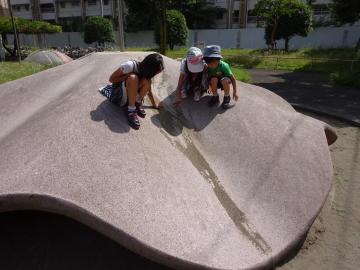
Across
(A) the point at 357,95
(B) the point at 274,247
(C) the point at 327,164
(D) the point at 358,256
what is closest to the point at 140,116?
(B) the point at 274,247

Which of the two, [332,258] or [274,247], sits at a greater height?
[274,247]

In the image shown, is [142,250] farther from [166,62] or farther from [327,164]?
[166,62]

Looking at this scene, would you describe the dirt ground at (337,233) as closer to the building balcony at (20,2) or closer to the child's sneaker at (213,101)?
the child's sneaker at (213,101)

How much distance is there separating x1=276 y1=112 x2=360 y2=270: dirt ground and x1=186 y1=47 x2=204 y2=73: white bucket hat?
7.67 ft

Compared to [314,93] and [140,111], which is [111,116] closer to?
[140,111]

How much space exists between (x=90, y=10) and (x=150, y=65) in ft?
135

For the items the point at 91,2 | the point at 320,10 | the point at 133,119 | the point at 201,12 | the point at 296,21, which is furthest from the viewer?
the point at 91,2

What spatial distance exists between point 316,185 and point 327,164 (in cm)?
44

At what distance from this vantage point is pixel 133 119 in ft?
10.9

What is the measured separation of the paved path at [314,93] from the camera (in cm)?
765

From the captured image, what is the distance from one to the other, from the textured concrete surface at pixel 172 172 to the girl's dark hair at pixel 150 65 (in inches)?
22.1

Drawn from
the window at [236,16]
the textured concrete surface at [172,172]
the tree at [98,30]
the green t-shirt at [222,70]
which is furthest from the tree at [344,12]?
the window at [236,16]

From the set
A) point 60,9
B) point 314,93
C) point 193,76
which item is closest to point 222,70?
point 193,76

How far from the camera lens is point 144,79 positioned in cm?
347
